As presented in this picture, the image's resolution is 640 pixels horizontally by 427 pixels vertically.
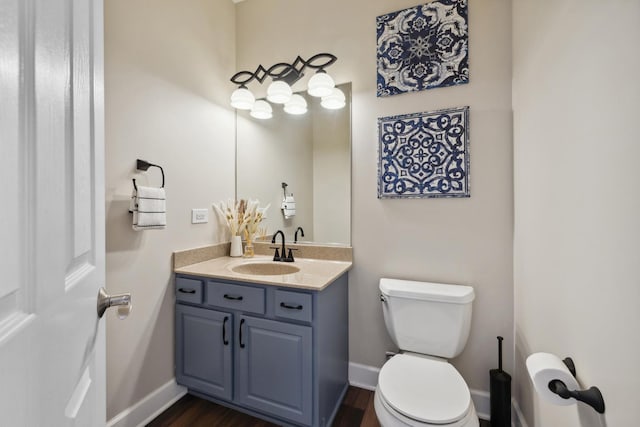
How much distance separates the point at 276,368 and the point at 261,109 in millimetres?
1759

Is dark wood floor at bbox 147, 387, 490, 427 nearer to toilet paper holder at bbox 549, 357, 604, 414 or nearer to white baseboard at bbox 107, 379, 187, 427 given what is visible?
white baseboard at bbox 107, 379, 187, 427

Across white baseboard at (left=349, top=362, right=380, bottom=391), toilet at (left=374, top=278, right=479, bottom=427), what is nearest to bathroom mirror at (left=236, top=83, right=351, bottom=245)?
toilet at (left=374, top=278, right=479, bottom=427)

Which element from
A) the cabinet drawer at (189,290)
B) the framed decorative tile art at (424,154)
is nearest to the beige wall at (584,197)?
the framed decorative tile art at (424,154)

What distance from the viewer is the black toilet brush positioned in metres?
1.46

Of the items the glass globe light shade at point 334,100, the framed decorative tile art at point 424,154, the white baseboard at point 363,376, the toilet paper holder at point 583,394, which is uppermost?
the glass globe light shade at point 334,100

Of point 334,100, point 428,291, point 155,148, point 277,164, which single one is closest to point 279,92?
point 334,100

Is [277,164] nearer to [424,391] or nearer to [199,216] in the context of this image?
[199,216]

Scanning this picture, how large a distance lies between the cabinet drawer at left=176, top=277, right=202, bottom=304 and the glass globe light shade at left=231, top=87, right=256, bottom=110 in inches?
50.6

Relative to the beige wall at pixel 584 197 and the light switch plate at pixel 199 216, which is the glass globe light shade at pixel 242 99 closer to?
the light switch plate at pixel 199 216

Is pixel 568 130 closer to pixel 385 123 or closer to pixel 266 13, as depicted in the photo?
pixel 385 123

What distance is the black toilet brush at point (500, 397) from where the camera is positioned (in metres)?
1.46

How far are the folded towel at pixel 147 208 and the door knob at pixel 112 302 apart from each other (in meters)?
0.90

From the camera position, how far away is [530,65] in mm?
1299

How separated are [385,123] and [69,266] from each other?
1.75 metres
